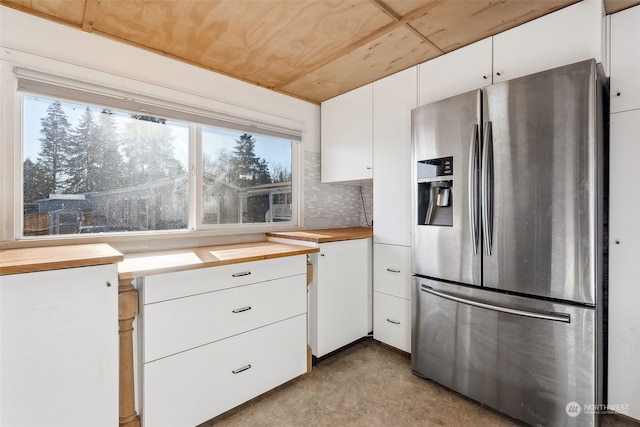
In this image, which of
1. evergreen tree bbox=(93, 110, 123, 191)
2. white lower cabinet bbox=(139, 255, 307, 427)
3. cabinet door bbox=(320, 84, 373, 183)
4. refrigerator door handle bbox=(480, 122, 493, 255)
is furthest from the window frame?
refrigerator door handle bbox=(480, 122, 493, 255)

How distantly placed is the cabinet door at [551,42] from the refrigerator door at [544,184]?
249 millimetres

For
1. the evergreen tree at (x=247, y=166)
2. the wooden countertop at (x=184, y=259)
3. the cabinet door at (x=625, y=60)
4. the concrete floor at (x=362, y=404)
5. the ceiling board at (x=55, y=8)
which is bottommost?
the concrete floor at (x=362, y=404)

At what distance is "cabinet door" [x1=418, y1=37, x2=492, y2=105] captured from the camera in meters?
1.85

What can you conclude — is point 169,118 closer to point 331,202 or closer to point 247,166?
point 247,166

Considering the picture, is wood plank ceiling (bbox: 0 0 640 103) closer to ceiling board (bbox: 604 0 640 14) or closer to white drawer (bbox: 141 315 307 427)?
ceiling board (bbox: 604 0 640 14)

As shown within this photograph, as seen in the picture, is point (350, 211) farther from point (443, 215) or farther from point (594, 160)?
point (594, 160)

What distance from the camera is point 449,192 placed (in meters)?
1.83

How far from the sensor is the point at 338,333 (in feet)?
7.42

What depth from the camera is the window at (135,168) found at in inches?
65.5

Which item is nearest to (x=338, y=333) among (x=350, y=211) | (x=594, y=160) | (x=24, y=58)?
(x=350, y=211)

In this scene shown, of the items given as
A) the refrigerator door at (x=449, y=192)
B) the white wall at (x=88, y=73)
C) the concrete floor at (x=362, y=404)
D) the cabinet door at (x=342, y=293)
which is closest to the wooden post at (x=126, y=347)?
the concrete floor at (x=362, y=404)

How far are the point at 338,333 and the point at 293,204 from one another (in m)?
1.24

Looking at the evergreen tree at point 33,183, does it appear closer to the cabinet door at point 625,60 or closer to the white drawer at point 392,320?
the white drawer at point 392,320

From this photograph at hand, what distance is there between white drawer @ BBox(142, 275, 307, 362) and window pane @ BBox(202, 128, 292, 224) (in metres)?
0.82
